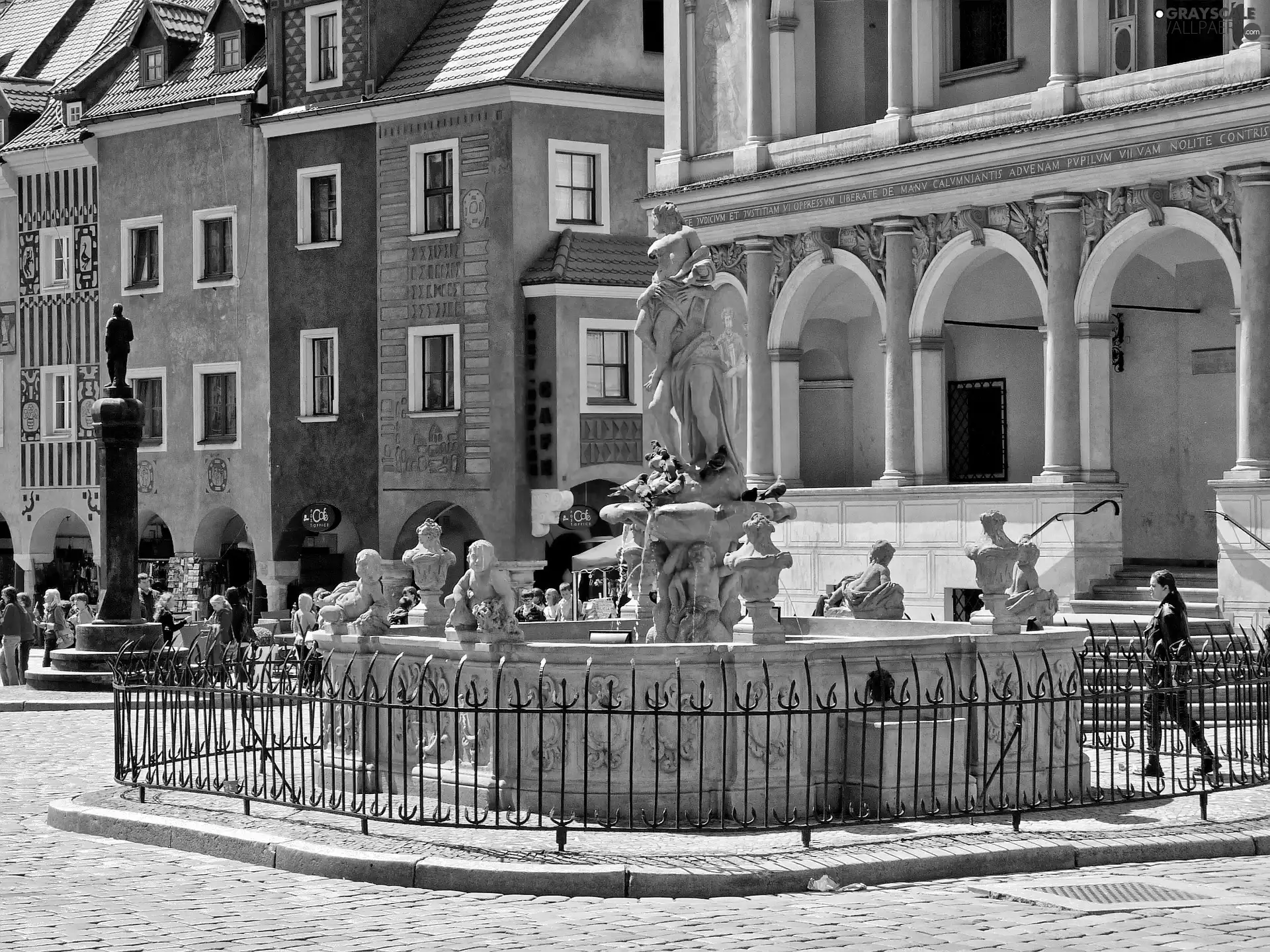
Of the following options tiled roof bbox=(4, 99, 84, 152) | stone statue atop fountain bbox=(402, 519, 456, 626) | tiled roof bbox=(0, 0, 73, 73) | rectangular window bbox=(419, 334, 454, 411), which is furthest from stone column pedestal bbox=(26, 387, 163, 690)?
tiled roof bbox=(0, 0, 73, 73)

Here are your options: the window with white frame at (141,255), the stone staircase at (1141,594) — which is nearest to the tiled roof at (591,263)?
the window with white frame at (141,255)

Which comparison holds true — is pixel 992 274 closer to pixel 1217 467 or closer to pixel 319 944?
pixel 1217 467

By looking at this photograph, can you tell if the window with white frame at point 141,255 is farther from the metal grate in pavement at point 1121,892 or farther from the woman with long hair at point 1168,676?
the metal grate in pavement at point 1121,892

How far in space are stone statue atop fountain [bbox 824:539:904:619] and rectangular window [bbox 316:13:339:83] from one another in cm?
2487

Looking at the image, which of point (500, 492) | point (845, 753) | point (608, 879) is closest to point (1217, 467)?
point (500, 492)

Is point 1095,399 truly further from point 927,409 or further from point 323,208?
point 323,208

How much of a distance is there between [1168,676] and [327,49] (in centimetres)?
2981

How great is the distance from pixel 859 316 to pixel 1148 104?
8.65m

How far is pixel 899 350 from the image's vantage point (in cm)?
3195

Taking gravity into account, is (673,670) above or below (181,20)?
below

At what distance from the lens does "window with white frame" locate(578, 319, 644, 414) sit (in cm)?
4025

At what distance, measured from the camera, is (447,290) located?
40.7m

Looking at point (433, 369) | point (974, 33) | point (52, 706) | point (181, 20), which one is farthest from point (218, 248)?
point (52, 706)

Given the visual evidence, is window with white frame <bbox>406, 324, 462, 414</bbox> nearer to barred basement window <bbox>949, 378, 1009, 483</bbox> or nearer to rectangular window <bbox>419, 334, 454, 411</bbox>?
rectangular window <bbox>419, 334, 454, 411</bbox>
